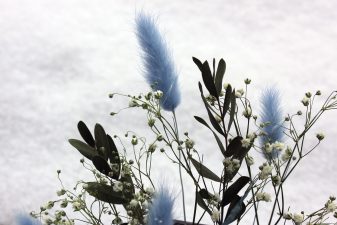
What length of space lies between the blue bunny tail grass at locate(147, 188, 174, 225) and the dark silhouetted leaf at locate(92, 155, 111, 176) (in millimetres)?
154

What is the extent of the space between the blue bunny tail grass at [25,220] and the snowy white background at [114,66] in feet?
1.68

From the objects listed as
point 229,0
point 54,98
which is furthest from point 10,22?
point 229,0

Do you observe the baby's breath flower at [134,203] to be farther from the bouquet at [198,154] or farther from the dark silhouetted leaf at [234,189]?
the dark silhouetted leaf at [234,189]

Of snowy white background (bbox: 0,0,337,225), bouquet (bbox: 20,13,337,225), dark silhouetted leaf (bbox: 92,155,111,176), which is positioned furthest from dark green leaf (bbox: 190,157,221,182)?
snowy white background (bbox: 0,0,337,225)

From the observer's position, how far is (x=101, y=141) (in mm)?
570

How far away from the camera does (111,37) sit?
1.31 meters

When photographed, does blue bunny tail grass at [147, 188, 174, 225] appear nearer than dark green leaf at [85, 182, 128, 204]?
Yes

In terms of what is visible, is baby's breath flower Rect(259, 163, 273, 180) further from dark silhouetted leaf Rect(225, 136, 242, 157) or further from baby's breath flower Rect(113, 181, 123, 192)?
baby's breath flower Rect(113, 181, 123, 192)

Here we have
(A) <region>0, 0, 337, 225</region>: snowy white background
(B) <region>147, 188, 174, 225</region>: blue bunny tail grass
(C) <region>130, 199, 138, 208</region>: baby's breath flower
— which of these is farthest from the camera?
(A) <region>0, 0, 337, 225</region>: snowy white background

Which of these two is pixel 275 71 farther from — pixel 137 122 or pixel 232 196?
pixel 232 196

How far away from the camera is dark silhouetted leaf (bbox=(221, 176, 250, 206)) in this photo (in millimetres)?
542

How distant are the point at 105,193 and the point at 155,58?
0.54 feet

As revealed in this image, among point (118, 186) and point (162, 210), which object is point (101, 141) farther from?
point (162, 210)

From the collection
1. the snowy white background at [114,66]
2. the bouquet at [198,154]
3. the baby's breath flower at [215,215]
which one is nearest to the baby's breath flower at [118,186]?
the bouquet at [198,154]
